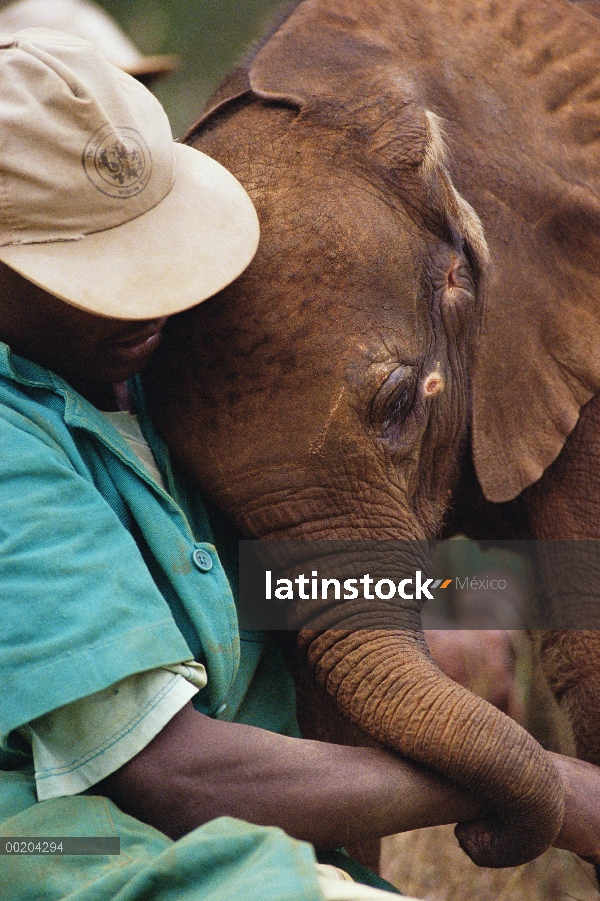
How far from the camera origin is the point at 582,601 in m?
2.48

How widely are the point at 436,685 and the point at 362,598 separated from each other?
22cm

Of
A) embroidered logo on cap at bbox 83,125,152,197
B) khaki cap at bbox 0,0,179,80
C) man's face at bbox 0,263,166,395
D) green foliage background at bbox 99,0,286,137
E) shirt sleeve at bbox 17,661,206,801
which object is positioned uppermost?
embroidered logo on cap at bbox 83,125,152,197

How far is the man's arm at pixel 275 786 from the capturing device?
5.62 feet

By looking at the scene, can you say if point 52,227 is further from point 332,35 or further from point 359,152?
point 332,35

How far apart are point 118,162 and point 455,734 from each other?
0.98m

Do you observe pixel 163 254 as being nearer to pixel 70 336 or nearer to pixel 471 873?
pixel 70 336

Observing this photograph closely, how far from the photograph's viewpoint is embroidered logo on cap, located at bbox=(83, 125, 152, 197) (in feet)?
5.67

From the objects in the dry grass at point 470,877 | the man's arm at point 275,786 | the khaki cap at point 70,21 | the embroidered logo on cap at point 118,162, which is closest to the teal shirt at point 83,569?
the man's arm at point 275,786

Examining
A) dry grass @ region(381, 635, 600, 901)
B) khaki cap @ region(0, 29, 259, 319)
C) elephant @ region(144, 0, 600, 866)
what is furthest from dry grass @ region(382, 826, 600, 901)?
khaki cap @ region(0, 29, 259, 319)

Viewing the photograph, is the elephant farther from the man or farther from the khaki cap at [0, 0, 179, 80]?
the khaki cap at [0, 0, 179, 80]

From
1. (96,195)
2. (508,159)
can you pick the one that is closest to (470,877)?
(508,159)

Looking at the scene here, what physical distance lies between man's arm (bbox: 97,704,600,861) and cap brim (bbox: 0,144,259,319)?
0.60 m

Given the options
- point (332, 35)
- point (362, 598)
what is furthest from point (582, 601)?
point (332, 35)

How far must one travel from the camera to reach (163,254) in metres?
1.80
